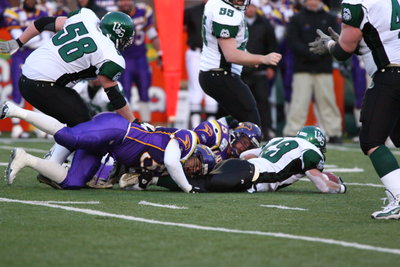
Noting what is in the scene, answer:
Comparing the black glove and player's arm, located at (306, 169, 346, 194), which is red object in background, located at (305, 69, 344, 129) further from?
the black glove

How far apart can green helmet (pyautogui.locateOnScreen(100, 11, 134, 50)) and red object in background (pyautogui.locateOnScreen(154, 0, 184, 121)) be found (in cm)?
559

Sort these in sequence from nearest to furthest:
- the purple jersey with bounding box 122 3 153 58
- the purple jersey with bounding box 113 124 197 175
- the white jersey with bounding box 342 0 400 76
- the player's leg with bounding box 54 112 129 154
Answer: the white jersey with bounding box 342 0 400 76 → the player's leg with bounding box 54 112 129 154 → the purple jersey with bounding box 113 124 197 175 → the purple jersey with bounding box 122 3 153 58

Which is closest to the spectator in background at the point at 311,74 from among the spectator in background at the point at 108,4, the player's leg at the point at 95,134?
the spectator in background at the point at 108,4

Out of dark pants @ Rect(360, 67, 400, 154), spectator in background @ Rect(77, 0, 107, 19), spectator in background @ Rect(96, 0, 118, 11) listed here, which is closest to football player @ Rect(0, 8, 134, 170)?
dark pants @ Rect(360, 67, 400, 154)

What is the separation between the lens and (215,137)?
25.3ft

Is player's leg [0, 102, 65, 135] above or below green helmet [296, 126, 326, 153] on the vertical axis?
above

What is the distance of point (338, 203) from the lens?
6738 mm

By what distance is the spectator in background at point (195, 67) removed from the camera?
12781mm

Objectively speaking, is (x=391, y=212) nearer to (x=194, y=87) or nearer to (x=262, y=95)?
(x=194, y=87)

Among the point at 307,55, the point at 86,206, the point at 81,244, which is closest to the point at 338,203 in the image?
the point at 86,206

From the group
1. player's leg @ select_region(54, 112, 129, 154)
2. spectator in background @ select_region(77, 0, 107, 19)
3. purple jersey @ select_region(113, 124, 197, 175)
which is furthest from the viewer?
spectator in background @ select_region(77, 0, 107, 19)

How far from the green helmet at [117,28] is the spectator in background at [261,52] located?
210 inches

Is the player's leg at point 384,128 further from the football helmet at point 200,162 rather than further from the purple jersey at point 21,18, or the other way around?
the purple jersey at point 21,18

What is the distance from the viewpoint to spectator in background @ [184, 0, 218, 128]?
12.8m
